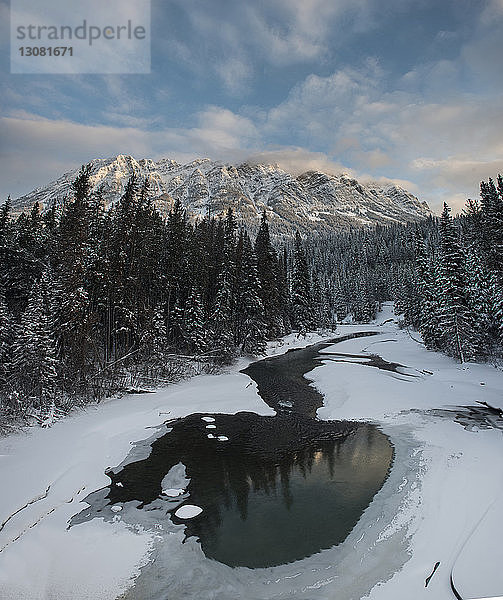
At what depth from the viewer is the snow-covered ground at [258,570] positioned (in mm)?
6195

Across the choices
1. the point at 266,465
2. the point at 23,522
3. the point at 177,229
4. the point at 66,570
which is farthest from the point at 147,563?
the point at 177,229

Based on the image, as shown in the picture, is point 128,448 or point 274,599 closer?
point 274,599

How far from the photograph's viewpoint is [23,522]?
7926 millimetres

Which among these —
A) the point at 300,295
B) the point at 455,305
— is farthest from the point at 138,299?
the point at 300,295

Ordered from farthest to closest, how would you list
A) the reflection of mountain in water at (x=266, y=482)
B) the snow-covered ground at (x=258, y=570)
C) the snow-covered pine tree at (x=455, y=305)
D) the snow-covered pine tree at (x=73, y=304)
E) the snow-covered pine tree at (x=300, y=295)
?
the snow-covered pine tree at (x=300, y=295), the snow-covered pine tree at (x=455, y=305), the snow-covered pine tree at (x=73, y=304), the reflection of mountain in water at (x=266, y=482), the snow-covered ground at (x=258, y=570)

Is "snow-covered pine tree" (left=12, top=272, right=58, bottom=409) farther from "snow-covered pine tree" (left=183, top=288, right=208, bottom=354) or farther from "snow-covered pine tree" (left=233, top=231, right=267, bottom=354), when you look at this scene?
"snow-covered pine tree" (left=233, top=231, right=267, bottom=354)

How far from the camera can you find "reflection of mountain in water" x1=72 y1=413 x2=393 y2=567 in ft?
25.6

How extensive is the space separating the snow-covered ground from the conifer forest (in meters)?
3.96

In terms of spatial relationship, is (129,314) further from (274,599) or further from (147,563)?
(274,599)

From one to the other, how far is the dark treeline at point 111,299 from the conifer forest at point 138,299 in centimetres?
9

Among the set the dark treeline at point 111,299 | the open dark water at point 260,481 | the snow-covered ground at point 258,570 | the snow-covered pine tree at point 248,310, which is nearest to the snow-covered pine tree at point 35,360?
the dark treeline at point 111,299

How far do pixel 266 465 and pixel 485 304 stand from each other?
94.0 ft

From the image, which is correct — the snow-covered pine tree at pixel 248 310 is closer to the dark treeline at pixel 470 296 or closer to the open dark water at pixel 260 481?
the dark treeline at pixel 470 296

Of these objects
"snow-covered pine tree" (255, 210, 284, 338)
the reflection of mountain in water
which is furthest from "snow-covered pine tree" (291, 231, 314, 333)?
the reflection of mountain in water
